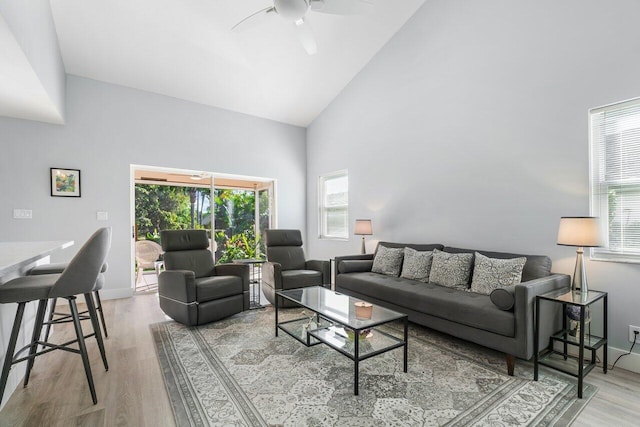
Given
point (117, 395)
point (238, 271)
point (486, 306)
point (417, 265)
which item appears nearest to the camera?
point (117, 395)

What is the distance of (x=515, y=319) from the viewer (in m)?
2.25

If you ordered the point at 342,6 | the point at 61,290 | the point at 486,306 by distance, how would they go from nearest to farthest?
the point at 61,290 → the point at 486,306 → the point at 342,6

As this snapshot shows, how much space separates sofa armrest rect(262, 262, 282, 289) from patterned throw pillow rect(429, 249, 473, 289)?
1.79 metres

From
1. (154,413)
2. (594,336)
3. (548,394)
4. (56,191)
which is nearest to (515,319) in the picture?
(548,394)

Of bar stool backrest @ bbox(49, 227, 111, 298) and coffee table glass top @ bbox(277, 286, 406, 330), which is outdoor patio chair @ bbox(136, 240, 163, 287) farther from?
bar stool backrest @ bbox(49, 227, 111, 298)

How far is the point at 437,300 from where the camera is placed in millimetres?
2760

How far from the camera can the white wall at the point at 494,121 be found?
2.54 meters

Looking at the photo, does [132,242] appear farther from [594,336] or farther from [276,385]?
[594,336]

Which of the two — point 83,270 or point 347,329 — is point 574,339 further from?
point 83,270

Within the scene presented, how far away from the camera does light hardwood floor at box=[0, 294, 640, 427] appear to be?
1.78 meters

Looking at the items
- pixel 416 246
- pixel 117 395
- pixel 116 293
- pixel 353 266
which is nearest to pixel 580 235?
pixel 416 246

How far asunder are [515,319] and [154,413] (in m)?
2.50

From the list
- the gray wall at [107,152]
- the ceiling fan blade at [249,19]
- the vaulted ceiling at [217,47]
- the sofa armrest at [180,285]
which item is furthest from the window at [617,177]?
the gray wall at [107,152]

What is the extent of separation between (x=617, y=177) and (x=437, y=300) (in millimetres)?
1769
